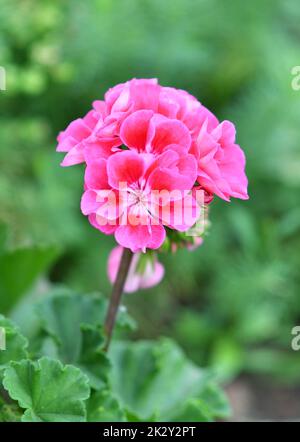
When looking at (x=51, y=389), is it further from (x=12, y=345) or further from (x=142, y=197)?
(x=142, y=197)

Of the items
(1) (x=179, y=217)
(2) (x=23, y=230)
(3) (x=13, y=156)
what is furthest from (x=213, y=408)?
(3) (x=13, y=156)

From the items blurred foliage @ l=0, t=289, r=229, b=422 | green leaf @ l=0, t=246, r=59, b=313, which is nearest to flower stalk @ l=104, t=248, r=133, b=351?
blurred foliage @ l=0, t=289, r=229, b=422

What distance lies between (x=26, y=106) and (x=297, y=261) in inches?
40.0

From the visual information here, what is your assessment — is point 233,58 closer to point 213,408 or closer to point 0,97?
point 0,97

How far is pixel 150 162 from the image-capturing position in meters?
0.91

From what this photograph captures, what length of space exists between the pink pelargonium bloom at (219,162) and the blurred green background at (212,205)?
1.07 m

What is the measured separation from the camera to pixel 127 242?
890 millimetres

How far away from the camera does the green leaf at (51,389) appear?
3.25 ft

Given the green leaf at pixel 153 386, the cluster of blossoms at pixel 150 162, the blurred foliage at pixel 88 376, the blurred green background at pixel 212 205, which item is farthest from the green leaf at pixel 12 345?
the blurred green background at pixel 212 205

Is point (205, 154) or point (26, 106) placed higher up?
point (26, 106)

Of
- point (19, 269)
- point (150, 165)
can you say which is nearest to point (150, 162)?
point (150, 165)

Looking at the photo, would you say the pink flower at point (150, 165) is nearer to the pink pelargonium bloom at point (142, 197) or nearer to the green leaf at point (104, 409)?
the pink pelargonium bloom at point (142, 197)

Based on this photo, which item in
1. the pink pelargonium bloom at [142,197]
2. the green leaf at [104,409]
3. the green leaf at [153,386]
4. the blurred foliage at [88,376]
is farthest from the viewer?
the green leaf at [153,386]

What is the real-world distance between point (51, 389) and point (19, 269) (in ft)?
1.40
